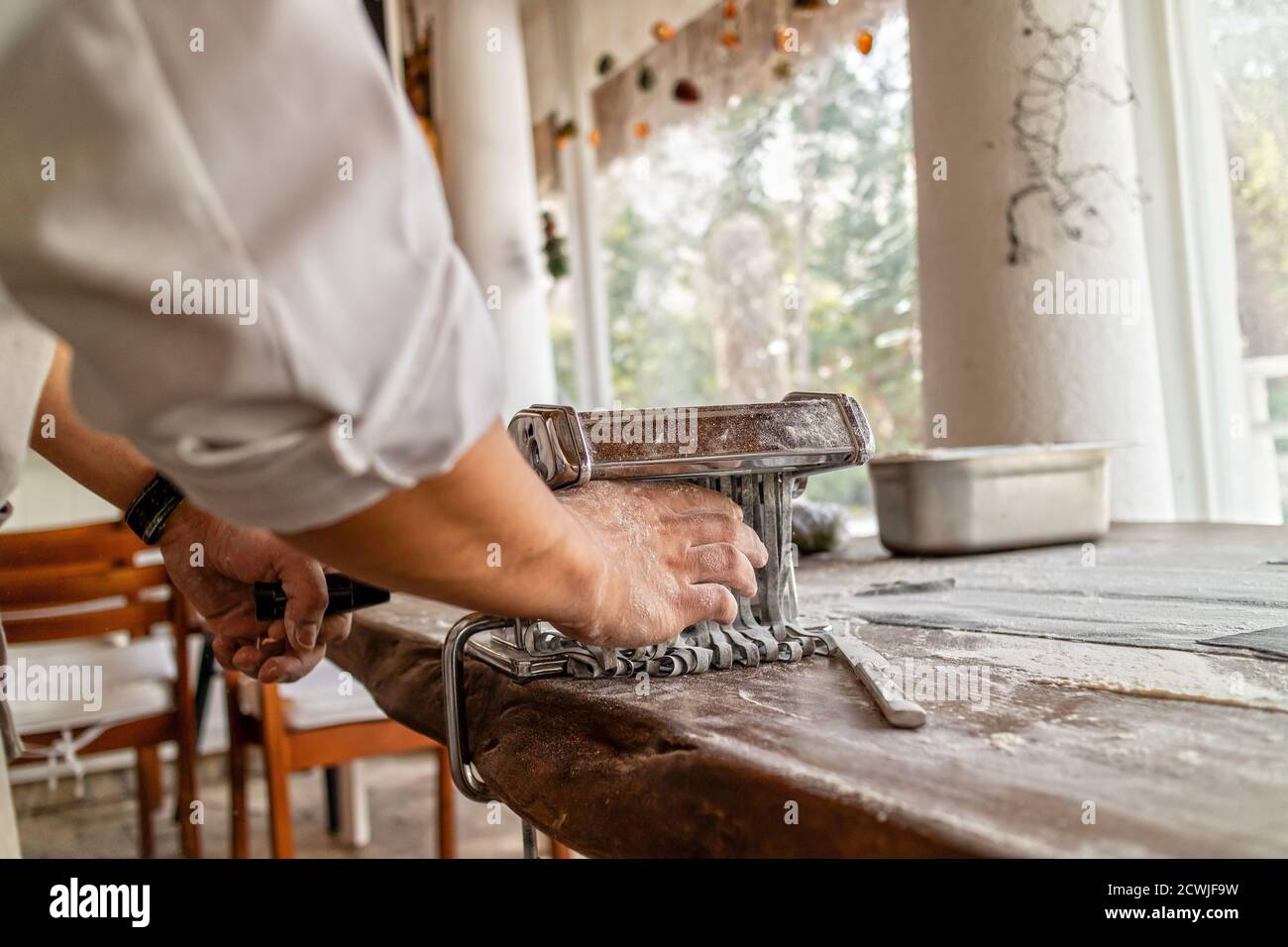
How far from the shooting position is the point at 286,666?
1.01m

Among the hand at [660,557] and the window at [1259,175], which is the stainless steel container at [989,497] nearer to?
the hand at [660,557]

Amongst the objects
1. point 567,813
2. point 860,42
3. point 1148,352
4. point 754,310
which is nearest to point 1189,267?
point 1148,352

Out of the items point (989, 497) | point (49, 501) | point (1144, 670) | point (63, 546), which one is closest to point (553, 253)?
point (49, 501)

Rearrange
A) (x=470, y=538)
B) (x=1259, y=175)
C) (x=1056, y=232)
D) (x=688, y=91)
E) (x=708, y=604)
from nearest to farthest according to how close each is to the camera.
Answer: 1. (x=470, y=538)
2. (x=708, y=604)
3. (x=1056, y=232)
4. (x=1259, y=175)
5. (x=688, y=91)

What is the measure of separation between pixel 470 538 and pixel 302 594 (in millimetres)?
456

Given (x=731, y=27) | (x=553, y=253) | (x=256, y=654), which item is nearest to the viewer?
(x=256, y=654)

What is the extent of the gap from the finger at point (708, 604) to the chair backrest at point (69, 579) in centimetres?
194

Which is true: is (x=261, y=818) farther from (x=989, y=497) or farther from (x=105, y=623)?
(x=989, y=497)

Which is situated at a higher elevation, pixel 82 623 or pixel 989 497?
pixel 989 497

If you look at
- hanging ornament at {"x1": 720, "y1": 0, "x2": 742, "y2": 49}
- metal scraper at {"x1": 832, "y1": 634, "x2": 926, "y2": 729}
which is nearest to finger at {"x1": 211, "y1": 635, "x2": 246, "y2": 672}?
metal scraper at {"x1": 832, "y1": 634, "x2": 926, "y2": 729}

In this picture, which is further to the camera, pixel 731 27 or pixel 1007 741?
pixel 731 27

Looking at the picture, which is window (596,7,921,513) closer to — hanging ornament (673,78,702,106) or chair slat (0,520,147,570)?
hanging ornament (673,78,702,106)

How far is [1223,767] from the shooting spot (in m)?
0.51

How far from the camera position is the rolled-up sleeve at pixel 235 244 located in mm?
441
